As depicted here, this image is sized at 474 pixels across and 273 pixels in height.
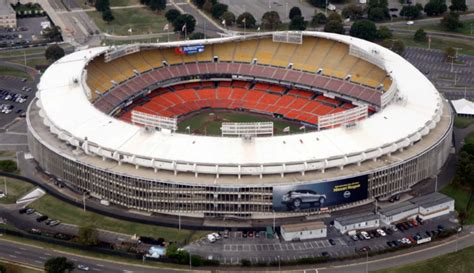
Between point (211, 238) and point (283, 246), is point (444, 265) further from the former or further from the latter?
point (211, 238)

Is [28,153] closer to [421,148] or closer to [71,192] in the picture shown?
[71,192]

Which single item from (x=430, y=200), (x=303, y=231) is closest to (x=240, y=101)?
(x=430, y=200)

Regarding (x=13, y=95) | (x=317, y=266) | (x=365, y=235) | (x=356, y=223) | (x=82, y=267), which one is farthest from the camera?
(x=13, y=95)

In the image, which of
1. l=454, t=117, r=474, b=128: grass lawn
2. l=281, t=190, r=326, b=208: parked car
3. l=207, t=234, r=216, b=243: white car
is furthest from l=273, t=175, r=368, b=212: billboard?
l=454, t=117, r=474, b=128: grass lawn

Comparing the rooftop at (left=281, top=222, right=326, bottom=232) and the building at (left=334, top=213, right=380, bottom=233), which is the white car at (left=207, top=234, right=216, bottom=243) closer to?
the rooftop at (left=281, top=222, right=326, bottom=232)

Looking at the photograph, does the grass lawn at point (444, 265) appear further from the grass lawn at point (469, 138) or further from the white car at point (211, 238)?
the grass lawn at point (469, 138)

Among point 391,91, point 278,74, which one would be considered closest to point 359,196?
point 391,91
